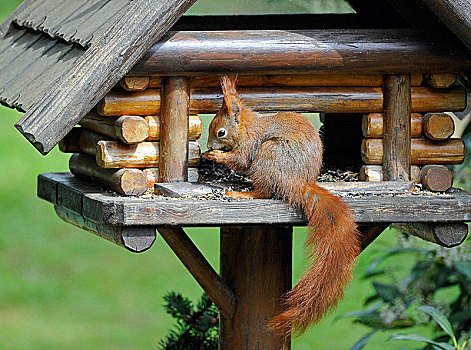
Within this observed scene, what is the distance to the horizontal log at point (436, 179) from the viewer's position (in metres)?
3.37

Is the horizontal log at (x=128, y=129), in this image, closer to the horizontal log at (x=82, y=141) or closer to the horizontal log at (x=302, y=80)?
the horizontal log at (x=82, y=141)

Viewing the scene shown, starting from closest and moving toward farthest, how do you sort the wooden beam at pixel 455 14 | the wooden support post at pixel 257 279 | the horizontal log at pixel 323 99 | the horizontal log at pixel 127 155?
the wooden beam at pixel 455 14
the horizontal log at pixel 127 155
the horizontal log at pixel 323 99
the wooden support post at pixel 257 279

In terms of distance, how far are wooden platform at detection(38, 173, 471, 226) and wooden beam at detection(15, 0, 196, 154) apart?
33 centimetres

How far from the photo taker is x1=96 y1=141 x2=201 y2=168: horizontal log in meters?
3.17

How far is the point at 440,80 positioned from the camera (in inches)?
134

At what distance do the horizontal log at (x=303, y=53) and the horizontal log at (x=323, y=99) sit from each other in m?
0.11

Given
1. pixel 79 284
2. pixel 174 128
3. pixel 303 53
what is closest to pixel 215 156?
pixel 174 128

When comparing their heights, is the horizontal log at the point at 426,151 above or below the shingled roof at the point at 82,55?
below

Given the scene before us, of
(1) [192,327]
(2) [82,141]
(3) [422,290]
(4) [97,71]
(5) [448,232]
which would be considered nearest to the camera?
(4) [97,71]

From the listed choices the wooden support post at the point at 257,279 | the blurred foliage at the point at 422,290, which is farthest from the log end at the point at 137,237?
the blurred foliage at the point at 422,290

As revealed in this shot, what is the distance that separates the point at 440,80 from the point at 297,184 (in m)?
0.80

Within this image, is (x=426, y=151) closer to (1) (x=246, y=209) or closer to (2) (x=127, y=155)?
(1) (x=246, y=209)

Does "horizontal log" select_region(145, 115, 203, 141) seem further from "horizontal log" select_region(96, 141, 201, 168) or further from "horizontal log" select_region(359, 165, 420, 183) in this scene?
"horizontal log" select_region(359, 165, 420, 183)

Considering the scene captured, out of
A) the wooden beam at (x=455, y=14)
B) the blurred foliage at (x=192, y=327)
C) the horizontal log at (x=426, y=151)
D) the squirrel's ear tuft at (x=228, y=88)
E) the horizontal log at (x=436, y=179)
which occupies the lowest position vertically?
the blurred foliage at (x=192, y=327)
